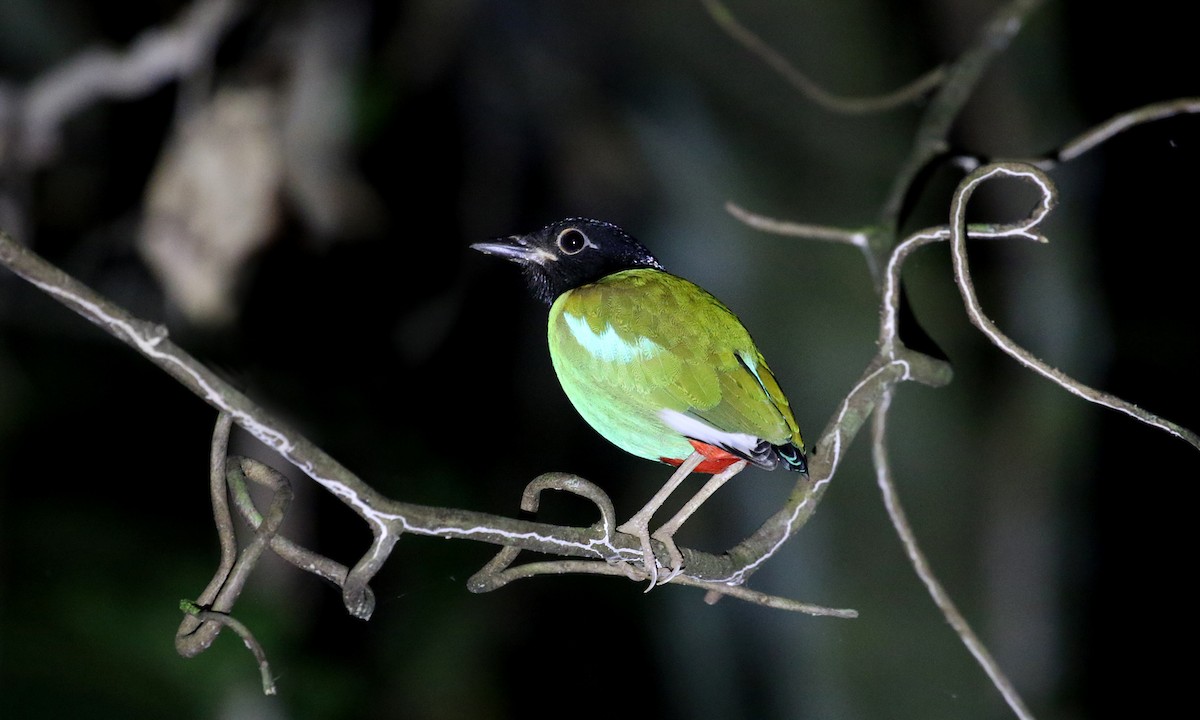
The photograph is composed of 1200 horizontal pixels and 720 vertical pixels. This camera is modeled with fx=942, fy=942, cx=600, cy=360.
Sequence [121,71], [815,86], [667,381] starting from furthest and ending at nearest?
[121,71] → [815,86] → [667,381]

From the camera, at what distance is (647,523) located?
0.83 metres

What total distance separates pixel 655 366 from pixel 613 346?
41 millimetres

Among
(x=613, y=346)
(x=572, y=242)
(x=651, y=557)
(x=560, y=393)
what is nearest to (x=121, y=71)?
(x=560, y=393)

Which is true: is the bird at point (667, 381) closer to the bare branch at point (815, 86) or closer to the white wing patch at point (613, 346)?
the white wing patch at point (613, 346)

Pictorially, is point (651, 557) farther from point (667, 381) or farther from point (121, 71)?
point (121, 71)

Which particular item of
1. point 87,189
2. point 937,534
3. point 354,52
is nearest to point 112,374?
point 87,189

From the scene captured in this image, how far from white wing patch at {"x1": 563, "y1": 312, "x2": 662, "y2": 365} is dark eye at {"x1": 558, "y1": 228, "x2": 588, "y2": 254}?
10 centimetres

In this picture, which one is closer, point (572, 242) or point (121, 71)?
point (572, 242)

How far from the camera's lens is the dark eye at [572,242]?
0.89 meters

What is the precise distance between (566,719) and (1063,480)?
5.35 ft

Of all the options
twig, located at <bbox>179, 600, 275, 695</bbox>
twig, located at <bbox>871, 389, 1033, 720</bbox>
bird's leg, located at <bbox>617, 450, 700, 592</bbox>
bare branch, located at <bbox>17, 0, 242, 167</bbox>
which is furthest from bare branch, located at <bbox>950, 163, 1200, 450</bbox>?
bare branch, located at <bbox>17, 0, 242, 167</bbox>

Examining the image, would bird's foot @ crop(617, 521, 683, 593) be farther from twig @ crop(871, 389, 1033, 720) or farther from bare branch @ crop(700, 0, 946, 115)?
bare branch @ crop(700, 0, 946, 115)

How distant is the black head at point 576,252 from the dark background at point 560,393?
0.18 meters

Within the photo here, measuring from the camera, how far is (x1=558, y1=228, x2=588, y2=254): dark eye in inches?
35.2
